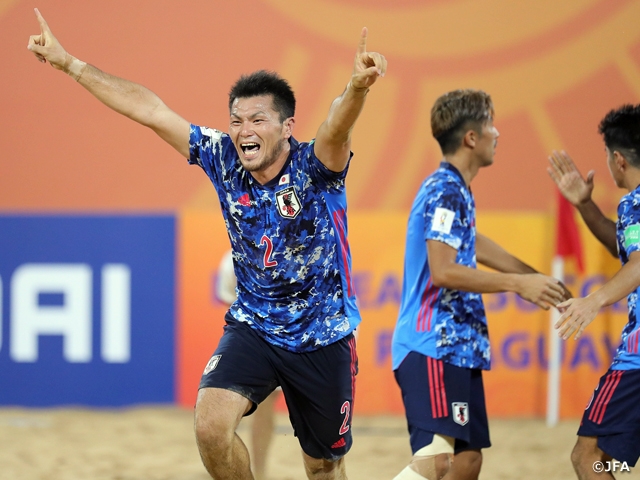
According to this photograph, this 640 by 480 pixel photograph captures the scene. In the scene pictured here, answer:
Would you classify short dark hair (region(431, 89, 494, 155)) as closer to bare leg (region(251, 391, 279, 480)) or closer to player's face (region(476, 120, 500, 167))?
player's face (region(476, 120, 500, 167))

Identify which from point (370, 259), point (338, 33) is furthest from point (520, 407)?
point (338, 33)

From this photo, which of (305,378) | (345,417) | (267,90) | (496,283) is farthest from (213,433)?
(267,90)

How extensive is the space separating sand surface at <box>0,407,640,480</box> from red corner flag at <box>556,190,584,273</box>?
4.97 ft

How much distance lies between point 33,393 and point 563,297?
5.41 m

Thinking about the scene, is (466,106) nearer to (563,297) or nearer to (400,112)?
(563,297)

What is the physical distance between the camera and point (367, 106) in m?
7.61

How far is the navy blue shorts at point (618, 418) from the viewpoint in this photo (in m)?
3.65

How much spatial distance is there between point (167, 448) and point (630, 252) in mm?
4013

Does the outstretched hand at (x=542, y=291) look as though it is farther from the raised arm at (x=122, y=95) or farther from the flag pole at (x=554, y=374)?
the flag pole at (x=554, y=374)

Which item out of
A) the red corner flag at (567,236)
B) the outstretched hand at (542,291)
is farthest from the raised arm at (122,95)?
the red corner flag at (567,236)

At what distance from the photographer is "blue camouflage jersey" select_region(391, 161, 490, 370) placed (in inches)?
157

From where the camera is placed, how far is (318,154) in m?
3.64

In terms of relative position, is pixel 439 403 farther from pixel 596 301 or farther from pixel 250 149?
pixel 250 149

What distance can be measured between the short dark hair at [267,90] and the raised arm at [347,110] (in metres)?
0.35
